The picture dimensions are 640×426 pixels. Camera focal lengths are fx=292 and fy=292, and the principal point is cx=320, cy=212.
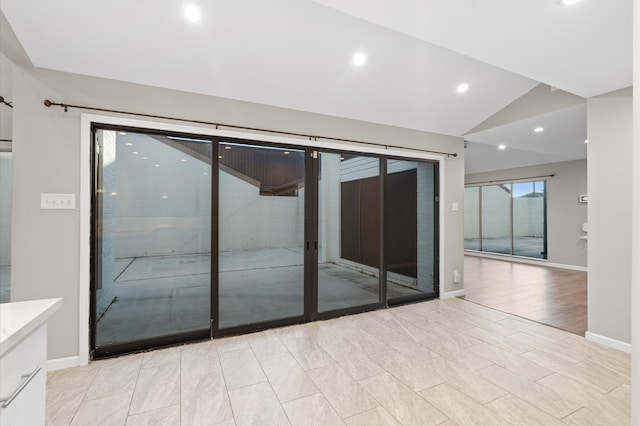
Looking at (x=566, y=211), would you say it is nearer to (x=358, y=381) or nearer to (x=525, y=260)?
(x=525, y=260)

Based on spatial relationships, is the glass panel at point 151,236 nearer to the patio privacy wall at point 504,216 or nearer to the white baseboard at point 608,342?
the white baseboard at point 608,342

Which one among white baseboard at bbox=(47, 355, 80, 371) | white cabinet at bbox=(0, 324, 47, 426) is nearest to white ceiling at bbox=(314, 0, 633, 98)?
white cabinet at bbox=(0, 324, 47, 426)

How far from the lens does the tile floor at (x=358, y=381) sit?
6.49 ft

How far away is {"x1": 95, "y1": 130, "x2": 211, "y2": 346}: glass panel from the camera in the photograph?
9.36 feet

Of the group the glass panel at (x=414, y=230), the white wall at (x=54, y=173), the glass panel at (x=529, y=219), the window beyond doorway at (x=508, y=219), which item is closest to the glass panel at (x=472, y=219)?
the window beyond doorway at (x=508, y=219)

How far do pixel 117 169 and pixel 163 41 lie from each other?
1.28m

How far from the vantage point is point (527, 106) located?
398 centimetres

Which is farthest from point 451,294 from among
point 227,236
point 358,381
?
point 227,236

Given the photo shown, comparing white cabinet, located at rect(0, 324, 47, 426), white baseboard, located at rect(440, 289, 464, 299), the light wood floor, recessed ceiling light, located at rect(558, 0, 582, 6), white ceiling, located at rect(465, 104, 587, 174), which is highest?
recessed ceiling light, located at rect(558, 0, 582, 6)

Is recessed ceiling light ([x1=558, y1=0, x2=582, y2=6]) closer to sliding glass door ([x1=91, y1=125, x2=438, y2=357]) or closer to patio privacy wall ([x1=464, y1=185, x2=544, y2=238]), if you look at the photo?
sliding glass door ([x1=91, y1=125, x2=438, y2=357])

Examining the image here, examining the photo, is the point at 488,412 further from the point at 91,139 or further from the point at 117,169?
the point at 91,139

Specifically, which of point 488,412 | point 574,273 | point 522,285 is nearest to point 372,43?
point 488,412

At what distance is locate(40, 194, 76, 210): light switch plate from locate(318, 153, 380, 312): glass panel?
8.25 ft

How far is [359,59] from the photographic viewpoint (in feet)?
9.75
